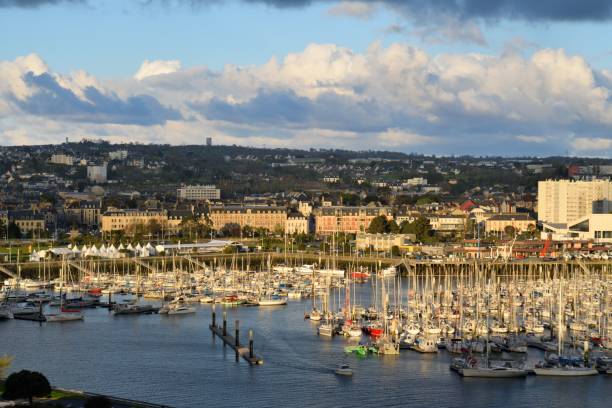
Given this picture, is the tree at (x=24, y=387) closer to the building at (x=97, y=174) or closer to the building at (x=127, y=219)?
the building at (x=127, y=219)

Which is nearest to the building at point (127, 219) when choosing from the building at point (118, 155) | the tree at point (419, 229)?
the tree at point (419, 229)

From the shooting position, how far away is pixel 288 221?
279ft

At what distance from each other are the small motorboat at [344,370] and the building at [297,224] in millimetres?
51820

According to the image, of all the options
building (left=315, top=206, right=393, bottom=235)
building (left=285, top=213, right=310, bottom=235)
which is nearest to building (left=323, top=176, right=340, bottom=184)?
building (left=315, top=206, right=393, bottom=235)

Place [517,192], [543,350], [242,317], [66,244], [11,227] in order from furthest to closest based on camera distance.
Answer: [517,192]
[11,227]
[66,244]
[242,317]
[543,350]

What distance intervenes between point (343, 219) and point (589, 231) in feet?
56.1

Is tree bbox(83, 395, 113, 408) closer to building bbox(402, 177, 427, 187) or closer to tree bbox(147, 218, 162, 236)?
tree bbox(147, 218, 162, 236)

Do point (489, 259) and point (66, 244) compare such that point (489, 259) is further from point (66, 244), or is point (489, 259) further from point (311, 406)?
point (311, 406)

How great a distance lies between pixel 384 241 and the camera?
73438 mm

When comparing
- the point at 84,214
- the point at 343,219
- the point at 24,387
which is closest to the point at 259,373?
the point at 24,387

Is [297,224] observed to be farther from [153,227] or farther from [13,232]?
[13,232]

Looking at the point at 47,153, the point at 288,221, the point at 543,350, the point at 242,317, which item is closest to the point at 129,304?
the point at 242,317

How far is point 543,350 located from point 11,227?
156ft

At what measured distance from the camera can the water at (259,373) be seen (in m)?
29.0
